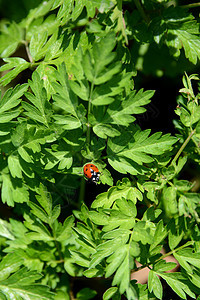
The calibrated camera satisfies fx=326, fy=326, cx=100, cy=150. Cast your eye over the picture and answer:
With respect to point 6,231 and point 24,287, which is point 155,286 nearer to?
point 24,287

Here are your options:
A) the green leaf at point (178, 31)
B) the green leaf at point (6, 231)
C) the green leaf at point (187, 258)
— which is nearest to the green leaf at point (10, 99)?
the green leaf at point (6, 231)

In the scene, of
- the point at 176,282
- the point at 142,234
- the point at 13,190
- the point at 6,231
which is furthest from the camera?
the point at 6,231

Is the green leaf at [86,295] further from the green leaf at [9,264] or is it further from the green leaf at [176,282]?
the green leaf at [176,282]

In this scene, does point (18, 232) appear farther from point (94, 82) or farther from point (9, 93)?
point (94, 82)

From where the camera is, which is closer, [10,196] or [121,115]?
[121,115]

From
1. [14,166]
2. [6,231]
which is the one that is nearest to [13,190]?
[14,166]

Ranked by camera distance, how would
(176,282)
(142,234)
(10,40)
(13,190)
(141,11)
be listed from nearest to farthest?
(142,234) → (176,282) → (13,190) → (141,11) → (10,40)

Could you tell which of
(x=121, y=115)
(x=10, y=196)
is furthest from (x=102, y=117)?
(x=10, y=196)
